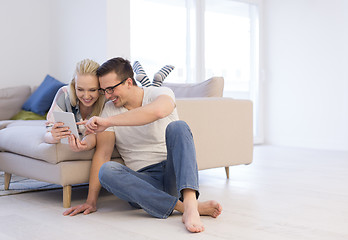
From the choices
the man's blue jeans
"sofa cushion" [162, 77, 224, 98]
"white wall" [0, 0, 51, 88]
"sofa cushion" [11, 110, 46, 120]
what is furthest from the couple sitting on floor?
"white wall" [0, 0, 51, 88]

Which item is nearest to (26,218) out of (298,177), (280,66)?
(298,177)

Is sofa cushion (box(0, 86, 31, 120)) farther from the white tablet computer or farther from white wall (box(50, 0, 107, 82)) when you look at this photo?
the white tablet computer

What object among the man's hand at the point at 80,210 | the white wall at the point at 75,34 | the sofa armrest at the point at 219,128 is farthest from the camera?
the white wall at the point at 75,34

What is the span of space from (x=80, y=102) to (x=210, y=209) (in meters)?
0.92

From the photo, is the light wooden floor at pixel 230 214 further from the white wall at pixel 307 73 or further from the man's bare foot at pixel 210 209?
the white wall at pixel 307 73

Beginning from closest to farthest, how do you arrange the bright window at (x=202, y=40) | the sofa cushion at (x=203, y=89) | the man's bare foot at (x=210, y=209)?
1. the man's bare foot at (x=210, y=209)
2. the sofa cushion at (x=203, y=89)
3. the bright window at (x=202, y=40)

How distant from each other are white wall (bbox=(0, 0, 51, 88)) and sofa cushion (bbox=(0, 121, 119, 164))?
200 cm

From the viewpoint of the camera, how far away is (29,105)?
14.3ft

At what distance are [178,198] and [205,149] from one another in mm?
1033

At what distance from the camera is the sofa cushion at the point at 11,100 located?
4.30 meters

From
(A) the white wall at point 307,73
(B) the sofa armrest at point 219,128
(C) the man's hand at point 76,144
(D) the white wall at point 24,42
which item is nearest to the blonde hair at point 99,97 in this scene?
(C) the man's hand at point 76,144

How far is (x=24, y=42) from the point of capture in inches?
195

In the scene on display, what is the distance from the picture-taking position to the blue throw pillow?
4270 mm

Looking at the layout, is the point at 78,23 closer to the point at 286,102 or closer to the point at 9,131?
the point at 9,131
